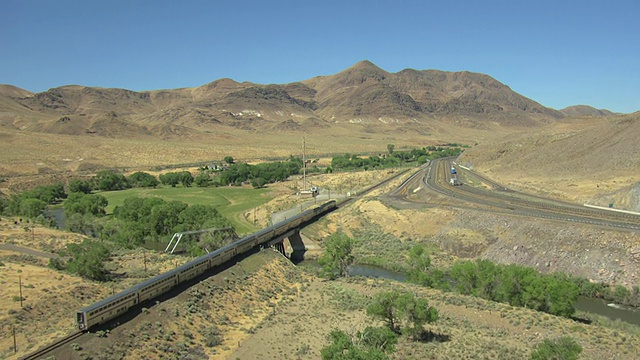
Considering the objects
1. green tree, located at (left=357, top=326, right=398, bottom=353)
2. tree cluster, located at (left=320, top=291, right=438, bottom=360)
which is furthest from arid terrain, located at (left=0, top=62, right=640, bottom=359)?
green tree, located at (left=357, top=326, right=398, bottom=353)

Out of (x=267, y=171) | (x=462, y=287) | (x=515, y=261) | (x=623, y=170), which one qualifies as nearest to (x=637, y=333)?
(x=462, y=287)

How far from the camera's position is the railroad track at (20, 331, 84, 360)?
75.5ft

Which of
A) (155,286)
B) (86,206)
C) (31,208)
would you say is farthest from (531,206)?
(31,208)

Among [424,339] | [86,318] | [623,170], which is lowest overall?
[424,339]

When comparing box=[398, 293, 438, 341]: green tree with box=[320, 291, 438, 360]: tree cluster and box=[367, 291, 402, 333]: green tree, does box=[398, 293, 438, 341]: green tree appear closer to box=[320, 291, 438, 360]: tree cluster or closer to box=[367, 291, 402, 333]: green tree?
box=[320, 291, 438, 360]: tree cluster

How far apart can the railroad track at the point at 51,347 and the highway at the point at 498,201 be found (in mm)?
48430

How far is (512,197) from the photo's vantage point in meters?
78.4

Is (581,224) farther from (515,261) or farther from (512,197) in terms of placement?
(512,197)

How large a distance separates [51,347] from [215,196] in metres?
82.7

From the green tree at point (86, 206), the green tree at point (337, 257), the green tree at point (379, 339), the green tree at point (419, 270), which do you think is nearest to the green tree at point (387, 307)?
the green tree at point (379, 339)

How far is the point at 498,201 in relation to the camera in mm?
72938

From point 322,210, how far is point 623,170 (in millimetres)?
53179

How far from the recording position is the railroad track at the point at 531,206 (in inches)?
2124

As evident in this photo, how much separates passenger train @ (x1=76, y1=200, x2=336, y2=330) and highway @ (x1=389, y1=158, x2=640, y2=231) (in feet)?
107
